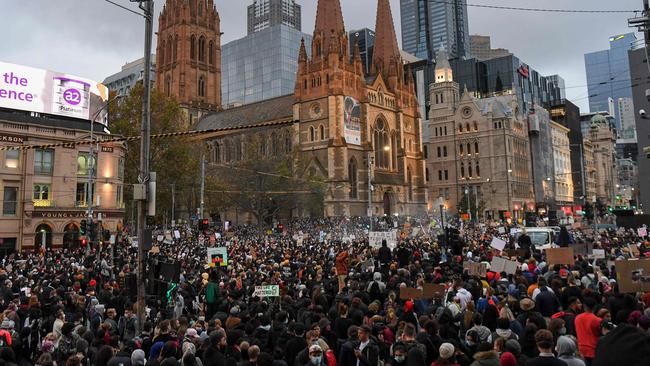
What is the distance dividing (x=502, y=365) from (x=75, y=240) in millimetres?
40156

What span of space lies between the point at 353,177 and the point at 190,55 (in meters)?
45.0

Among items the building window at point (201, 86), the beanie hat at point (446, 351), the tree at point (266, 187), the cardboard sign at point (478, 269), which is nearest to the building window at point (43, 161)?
the tree at point (266, 187)

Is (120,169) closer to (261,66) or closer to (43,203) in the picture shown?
(43,203)

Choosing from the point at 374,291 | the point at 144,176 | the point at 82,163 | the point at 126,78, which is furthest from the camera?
the point at 126,78

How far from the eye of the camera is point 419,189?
76.9m

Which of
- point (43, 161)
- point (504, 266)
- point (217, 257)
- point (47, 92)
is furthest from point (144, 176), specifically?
point (47, 92)

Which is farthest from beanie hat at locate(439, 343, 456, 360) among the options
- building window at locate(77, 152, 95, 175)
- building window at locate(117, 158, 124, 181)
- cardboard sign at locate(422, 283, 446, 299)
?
building window at locate(117, 158, 124, 181)

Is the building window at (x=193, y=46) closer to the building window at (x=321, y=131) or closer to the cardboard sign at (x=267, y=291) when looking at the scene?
the building window at (x=321, y=131)

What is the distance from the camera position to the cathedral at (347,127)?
64.9 metres

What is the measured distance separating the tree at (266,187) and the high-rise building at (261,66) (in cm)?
5350

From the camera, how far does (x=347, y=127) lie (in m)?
65.8

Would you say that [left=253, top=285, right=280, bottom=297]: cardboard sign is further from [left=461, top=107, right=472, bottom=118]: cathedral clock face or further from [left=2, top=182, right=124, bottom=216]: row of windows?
[left=461, top=107, right=472, bottom=118]: cathedral clock face

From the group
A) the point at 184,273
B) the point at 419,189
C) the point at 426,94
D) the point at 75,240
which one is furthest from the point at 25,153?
the point at 426,94

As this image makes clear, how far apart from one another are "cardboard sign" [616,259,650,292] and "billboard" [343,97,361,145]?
55389 millimetres
